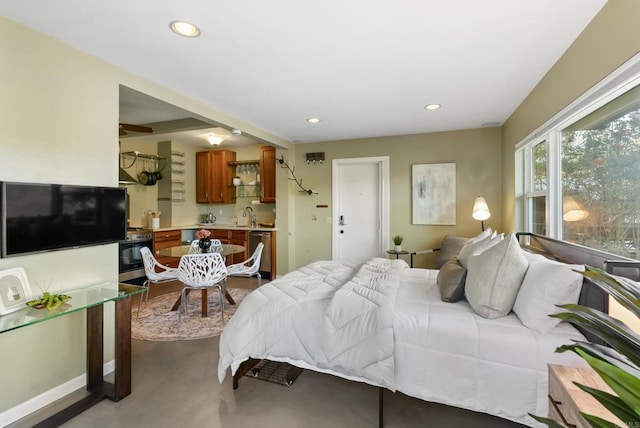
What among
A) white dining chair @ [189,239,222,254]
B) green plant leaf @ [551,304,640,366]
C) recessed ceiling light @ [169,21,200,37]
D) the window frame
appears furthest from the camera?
white dining chair @ [189,239,222,254]

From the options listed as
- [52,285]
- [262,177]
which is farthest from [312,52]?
[262,177]

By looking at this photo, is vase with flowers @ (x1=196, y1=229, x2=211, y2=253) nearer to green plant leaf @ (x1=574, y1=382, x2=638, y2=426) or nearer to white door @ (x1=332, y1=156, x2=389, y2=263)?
white door @ (x1=332, y1=156, x2=389, y2=263)

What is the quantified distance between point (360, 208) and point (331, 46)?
312 cm

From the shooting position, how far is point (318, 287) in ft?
7.27

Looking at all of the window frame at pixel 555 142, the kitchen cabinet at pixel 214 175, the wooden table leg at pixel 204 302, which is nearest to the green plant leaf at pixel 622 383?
the window frame at pixel 555 142

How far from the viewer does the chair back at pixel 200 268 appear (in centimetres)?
304

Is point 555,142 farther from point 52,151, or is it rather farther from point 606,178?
point 52,151

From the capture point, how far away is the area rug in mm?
2967

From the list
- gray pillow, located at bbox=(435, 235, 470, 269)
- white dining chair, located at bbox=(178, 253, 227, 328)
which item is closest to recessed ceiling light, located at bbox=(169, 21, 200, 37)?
white dining chair, located at bbox=(178, 253, 227, 328)

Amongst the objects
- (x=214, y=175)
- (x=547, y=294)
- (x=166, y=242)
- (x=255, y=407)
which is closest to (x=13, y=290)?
(x=255, y=407)

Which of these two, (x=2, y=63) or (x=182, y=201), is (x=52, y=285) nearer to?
(x=2, y=63)

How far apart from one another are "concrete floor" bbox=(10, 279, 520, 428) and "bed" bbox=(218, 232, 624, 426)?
22cm

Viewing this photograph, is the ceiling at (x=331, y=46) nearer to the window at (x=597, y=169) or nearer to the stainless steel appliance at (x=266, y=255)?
the window at (x=597, y=169)

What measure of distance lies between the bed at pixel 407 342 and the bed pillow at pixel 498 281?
55mm
